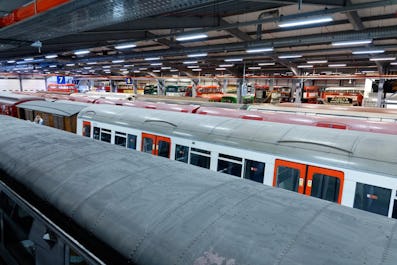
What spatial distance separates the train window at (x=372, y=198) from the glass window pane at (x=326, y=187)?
0.30 meters

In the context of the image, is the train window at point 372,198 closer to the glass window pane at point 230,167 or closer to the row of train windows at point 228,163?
the row of train windows at point 228,163

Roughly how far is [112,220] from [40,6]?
5138 millimetres

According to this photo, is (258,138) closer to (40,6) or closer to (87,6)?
(87,6)

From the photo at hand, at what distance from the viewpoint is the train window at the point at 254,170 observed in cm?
504

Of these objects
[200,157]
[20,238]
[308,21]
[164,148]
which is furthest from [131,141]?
[308,21]

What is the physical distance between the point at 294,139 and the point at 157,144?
3.58m

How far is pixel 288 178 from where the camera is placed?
4.76m

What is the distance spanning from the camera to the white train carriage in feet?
13.0

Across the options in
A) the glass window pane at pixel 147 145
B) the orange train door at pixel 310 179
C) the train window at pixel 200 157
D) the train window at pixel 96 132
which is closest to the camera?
the orange train door at pixel 310 179

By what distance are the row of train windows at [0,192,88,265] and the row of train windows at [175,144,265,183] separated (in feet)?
11.8

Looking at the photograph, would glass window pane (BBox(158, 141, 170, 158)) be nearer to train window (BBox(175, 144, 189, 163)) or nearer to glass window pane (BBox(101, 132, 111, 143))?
train window (BBox(175, 144, 189, 163))

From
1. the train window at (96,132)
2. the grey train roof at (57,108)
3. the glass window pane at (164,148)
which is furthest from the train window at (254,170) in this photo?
the grey train roof at (57,108)

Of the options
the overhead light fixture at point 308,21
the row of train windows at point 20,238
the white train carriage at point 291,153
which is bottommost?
the row of train windows at point 20,238

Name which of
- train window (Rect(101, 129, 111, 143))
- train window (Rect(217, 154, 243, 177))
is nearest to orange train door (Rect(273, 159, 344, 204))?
train window (Rect(217, 154, 243, 177))
